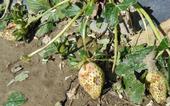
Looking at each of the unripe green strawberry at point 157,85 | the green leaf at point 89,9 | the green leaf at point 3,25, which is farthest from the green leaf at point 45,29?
the unripe green strawberry at point 157,85

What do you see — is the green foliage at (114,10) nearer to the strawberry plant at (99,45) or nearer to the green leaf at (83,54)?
the strawberry plant at (99,45)

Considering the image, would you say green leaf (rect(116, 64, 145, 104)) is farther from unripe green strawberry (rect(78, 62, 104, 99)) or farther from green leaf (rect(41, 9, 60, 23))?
green leaf (rect(41, 9, 60, 23))

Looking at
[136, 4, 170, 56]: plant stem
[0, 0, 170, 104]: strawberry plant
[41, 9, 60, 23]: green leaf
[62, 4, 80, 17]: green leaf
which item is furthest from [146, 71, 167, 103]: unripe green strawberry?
[41, 9, 60, 23]: green leaf

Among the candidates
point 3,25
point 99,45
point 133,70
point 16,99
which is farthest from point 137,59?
point 3,25

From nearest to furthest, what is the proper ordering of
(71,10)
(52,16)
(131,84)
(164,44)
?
(164,44), (131,84), (71,10), (52,16)

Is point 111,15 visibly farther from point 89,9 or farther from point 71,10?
point 71,10

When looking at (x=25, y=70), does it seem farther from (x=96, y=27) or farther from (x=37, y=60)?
(x=96, y=27)
